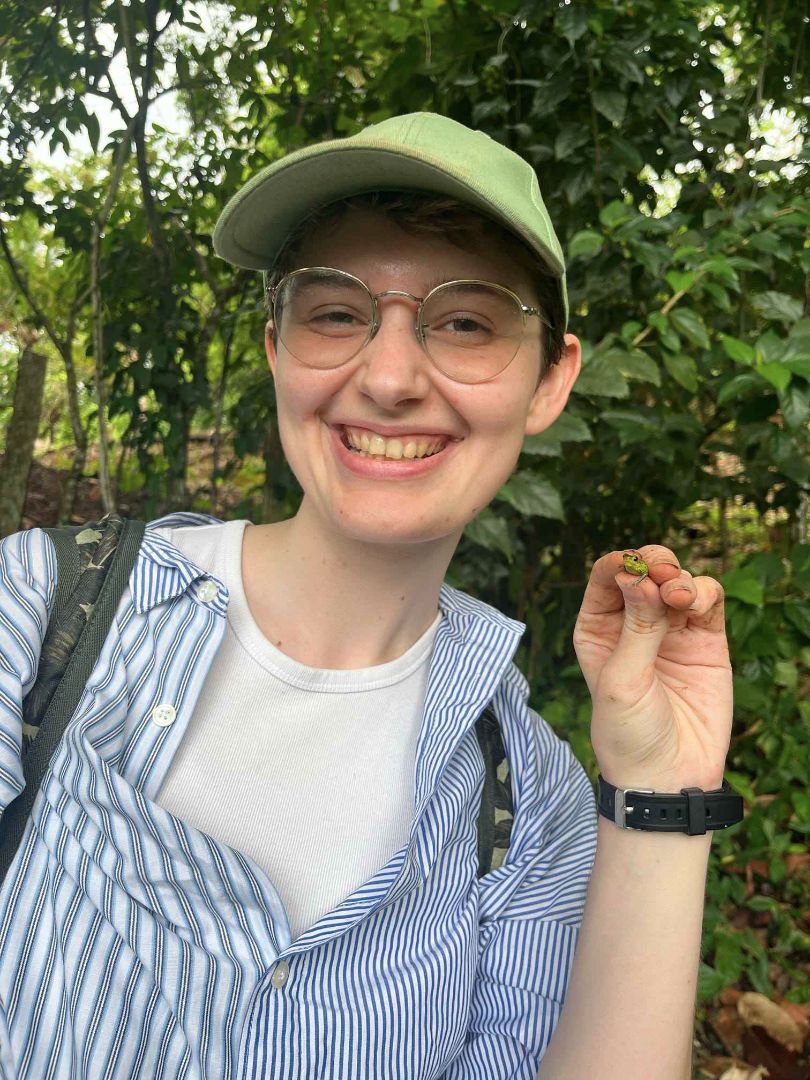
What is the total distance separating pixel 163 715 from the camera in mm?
1133

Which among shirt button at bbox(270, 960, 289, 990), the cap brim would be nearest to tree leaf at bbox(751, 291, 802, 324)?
the cap brim

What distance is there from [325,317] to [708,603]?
2.07 feet

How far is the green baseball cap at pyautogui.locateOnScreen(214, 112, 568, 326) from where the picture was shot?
1.05 meters

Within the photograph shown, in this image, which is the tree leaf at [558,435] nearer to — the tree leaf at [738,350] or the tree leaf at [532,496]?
the tree leaf at [532,496]

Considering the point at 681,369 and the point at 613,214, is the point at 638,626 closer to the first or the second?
the point at 681,369

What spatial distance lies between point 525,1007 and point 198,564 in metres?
0.83

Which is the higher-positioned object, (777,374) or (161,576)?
(777,374)

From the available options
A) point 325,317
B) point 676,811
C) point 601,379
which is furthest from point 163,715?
point 601,379

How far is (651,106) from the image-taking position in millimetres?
2369

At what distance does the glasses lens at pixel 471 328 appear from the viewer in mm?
1154

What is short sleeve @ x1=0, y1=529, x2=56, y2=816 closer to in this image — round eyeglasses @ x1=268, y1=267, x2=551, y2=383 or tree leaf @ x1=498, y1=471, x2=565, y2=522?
round eyeglasses @ x1=268, y1=267, x2=551, y2=383

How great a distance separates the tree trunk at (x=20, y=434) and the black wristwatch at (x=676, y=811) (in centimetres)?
191

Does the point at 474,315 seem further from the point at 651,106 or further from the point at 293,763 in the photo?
the point at 651,106

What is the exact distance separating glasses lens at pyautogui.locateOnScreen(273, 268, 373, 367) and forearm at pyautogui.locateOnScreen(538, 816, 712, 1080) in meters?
0.74
